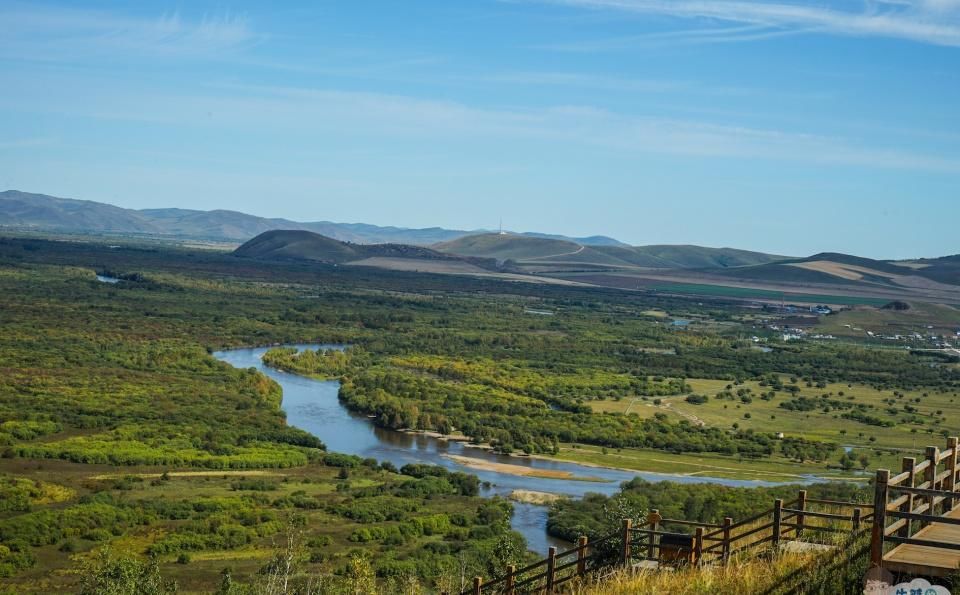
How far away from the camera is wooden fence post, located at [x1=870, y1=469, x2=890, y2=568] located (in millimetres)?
8086

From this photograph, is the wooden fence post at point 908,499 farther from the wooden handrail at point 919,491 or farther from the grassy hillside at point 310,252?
the grassy hillside at point 310,252

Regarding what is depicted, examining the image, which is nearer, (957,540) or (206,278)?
(957,540)

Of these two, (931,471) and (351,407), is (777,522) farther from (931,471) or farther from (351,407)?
(351,407)

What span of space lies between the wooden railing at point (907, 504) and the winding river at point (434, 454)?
19.3 meters

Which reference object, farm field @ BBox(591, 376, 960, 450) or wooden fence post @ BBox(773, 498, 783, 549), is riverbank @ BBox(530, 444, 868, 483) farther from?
wooden fence post @ BBox(773, 498, 783, 549)

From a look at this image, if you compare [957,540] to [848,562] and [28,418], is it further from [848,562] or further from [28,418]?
[28,418]

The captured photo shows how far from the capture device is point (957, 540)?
893 cm

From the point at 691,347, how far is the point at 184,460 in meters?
55.2

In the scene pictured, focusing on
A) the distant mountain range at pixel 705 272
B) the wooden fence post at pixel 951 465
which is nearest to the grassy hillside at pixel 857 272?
the distant mountain range at pixel 705 272

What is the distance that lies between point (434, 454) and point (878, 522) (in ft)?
117

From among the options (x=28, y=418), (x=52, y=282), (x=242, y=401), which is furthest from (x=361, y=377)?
(x=52, y=282)

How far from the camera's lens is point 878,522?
8.19m

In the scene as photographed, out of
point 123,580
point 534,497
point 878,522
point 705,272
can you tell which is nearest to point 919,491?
point 878,522

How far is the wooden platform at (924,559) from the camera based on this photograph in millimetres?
8172
